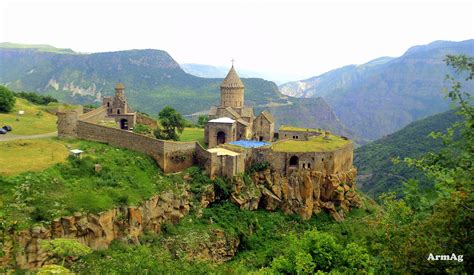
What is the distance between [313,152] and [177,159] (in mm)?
10135

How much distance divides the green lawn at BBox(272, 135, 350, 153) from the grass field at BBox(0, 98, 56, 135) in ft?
59.8

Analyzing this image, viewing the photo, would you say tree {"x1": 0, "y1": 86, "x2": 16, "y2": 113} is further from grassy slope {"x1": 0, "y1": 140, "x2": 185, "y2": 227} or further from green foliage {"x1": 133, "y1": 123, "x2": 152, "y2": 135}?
grassy slope {"x1": 0, "y1": 140, "x2": 185, "y2": 227}

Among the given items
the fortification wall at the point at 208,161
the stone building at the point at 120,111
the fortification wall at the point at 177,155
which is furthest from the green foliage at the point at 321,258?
the stone building at the point at 120,111

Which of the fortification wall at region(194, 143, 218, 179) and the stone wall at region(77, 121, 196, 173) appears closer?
the stone wall at region(77, 121, 196, 173)

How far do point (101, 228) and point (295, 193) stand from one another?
1533 cm

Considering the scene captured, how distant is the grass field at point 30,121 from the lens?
104 feet

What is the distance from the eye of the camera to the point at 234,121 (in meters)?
34.1

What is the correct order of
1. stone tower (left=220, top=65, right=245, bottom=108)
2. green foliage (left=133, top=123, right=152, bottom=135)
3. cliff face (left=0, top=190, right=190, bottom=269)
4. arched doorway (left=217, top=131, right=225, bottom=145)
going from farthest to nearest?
stone tower (left=220, top=65, right=245, bottom=108) < arched doorway (left=217, top=131, right=225, bottom=145) < green foliage (left=133, top=123, right=152, bottom=135) < cliff face (left=0, top=190, right=190, bottom=269)

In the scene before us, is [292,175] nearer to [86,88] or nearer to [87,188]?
[87,188]

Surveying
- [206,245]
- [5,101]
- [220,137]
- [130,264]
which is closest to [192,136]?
[220,137]

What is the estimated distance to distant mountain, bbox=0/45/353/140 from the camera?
4446 inches

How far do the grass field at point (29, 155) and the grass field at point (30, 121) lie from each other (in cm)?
557

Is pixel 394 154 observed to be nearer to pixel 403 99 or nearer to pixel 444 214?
pixel 444 214

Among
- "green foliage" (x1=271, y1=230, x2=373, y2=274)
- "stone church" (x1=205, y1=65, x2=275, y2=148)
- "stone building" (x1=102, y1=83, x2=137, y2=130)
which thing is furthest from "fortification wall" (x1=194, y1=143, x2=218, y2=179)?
"green foliage" (x1=271, y1=230, x2=373, y2=274)
